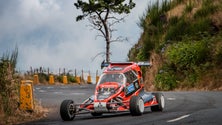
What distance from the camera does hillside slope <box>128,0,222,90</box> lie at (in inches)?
1283

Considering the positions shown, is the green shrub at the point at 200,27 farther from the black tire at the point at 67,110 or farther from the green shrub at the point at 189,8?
the black tire at the point at 67,110

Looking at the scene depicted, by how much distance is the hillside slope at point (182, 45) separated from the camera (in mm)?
32594

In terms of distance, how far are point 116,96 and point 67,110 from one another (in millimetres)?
1495

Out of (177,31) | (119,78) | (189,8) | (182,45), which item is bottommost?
(119,78)

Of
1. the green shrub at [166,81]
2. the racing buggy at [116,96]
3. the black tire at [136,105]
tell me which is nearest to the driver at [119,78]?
the racing buggy at [116,96]

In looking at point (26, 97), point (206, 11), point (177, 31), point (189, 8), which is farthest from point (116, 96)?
point (189, 8)

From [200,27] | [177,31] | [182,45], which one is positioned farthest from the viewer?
[177,31]

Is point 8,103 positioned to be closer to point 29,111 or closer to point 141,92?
point 29,111

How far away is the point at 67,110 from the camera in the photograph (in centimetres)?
1605

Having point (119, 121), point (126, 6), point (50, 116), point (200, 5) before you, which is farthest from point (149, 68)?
point (126, 6)

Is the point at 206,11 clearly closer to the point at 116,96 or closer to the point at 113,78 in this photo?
the point at 113,78

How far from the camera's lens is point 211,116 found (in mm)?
14578

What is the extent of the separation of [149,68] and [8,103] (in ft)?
67.6

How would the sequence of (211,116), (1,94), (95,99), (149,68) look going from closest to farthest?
1. (211,116)
2. (95,99)
3. (1,94)
4. (149,68)
